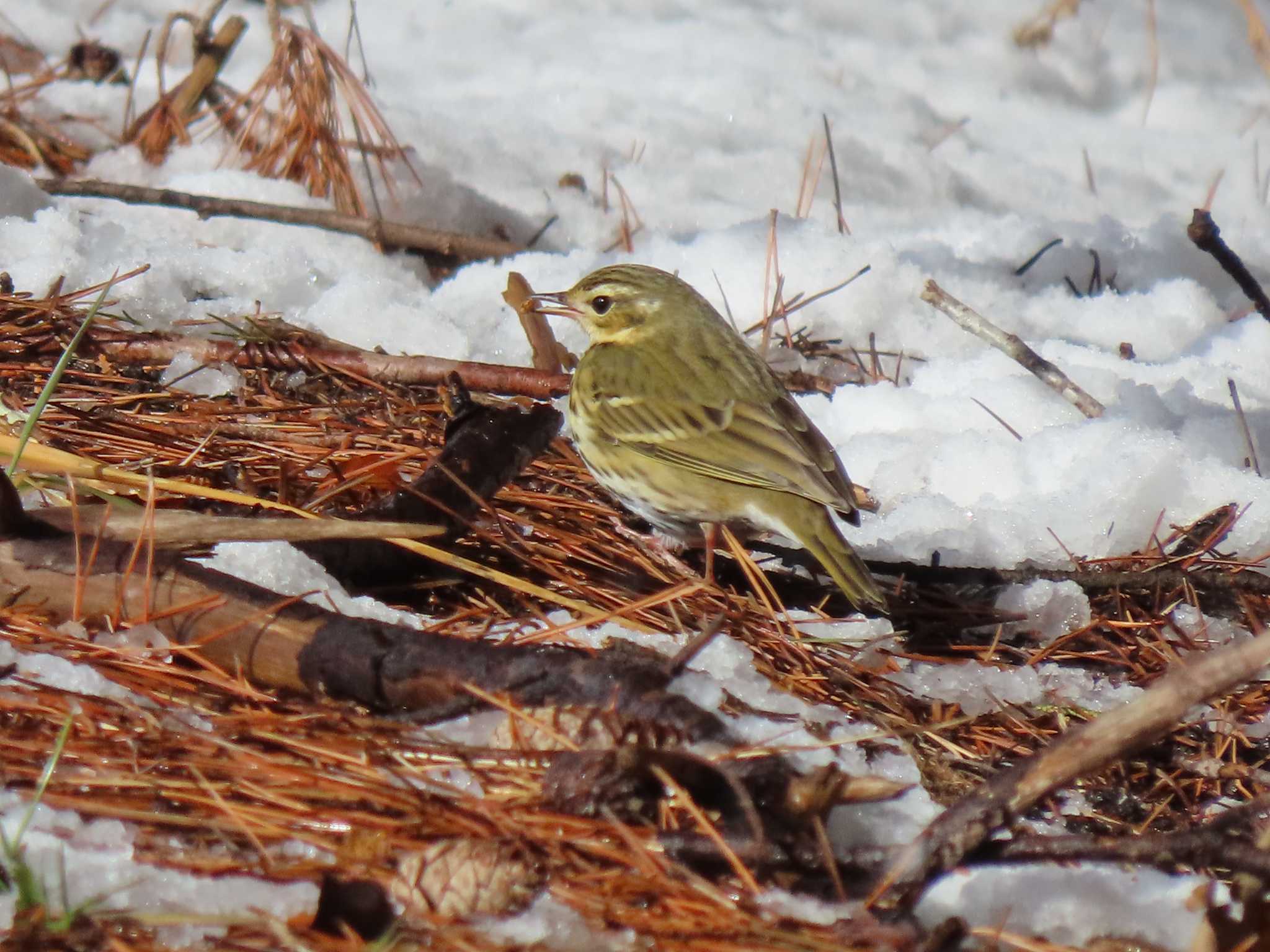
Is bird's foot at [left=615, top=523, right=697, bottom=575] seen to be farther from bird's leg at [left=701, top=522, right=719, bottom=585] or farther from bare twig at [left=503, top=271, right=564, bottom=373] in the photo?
bare twig at [left=503, top=271, right=564, bottom=373]

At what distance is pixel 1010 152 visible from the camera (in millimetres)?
7285

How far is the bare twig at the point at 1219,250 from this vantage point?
3.33 meters

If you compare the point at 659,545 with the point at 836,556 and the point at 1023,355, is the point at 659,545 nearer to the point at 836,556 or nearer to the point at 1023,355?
Result: the point at 836,556

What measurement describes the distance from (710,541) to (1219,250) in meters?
1.55

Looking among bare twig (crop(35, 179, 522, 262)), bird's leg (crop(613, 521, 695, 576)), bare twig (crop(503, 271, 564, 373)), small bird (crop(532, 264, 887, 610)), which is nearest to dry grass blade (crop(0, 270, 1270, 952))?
bird's leg (crop(613, 521, 695, 576))

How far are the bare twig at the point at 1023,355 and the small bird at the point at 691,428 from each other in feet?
2.04

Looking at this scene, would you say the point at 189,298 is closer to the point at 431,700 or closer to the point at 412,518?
the point at 412,518

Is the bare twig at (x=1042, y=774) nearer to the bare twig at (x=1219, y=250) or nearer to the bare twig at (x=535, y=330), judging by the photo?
the bare twig at (x=1219, y=250)

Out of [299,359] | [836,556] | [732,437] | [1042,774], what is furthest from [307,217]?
[1042,774]

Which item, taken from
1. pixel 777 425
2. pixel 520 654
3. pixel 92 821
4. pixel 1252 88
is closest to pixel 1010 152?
pixel 1252 88

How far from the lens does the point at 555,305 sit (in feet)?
15.0

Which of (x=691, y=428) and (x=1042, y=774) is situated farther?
(x=691, y=428)

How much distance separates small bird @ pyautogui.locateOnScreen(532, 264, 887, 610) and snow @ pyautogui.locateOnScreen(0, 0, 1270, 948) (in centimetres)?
30

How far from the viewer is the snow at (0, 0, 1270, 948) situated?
370 cm
